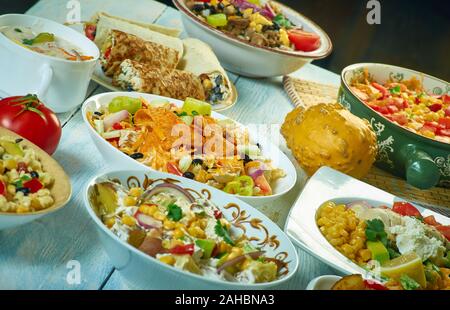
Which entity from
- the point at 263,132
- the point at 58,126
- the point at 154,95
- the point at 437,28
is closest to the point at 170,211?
the point at 58,126

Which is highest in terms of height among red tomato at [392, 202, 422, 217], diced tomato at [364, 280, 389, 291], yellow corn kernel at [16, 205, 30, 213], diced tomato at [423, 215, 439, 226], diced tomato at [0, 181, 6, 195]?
diced tomato at [364, 280, 389, 291]

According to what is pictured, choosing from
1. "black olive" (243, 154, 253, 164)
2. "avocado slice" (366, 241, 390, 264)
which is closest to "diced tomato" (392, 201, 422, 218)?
"avocado slice" (366, 241, 390, 264)

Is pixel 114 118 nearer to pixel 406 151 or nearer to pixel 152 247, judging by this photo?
pixel 152 247

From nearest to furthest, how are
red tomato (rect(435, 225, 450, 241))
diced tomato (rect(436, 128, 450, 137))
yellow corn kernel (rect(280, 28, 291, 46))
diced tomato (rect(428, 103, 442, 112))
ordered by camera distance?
1. red tomato (rect(435, 225, 450, 241))
2. diced tomato (rect(436, 128, 450, 137))
3. diced tomato (rect(428, 103, 442, 112))
4. yellow corn kernel (rect(280, 28, 291, 46))

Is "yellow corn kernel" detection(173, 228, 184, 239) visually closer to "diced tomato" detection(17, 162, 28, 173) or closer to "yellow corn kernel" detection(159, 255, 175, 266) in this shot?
"yellow corn kernel" detection(159, 255, 175, 266)

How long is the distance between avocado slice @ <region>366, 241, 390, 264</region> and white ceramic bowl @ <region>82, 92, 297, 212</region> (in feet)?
1.03

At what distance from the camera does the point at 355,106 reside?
259 centimetres

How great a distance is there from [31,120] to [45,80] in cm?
26

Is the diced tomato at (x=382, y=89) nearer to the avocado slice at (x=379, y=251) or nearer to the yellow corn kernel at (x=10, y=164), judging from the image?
the avocado slice at (x=379, y=251)

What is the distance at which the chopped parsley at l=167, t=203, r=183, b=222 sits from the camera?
1.66 m

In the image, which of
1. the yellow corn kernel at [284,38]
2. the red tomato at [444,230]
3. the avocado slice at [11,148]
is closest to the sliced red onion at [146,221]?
the avocado slice at [11,148]

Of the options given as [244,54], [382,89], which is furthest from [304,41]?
[382,89]
